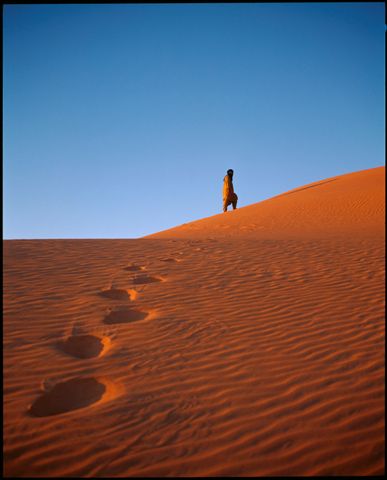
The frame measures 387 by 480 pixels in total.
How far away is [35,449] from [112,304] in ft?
8.89

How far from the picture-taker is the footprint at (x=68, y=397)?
9.75 feet

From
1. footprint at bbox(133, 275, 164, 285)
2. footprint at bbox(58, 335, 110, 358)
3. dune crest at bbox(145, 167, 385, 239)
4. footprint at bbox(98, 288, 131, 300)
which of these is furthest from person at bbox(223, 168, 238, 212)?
footprint at bbox(58, 335, 110, 358)

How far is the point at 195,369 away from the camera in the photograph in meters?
3.49

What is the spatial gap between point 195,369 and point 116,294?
8.63ft

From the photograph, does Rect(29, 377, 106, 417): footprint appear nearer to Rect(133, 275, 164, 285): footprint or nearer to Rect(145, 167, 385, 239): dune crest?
Rect(133, 275, 164, 285): footprint

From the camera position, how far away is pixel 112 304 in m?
5.20

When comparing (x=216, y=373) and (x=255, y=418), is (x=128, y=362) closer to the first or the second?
(x=216, y=373)

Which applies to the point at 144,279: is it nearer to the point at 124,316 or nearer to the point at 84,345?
the point at 124,316

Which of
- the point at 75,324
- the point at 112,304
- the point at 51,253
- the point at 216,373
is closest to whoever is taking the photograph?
the point at 216,373

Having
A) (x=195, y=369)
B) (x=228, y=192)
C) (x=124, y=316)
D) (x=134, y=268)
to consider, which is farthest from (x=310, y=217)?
(x=195, y=369)

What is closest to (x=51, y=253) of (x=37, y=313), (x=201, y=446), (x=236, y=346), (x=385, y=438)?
(x=37, y=313)

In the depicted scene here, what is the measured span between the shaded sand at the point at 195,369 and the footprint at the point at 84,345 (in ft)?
0.05

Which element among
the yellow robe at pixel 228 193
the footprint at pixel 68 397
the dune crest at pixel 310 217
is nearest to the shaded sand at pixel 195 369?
the footprint at pixel 68 397

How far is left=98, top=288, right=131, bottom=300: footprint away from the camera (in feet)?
18.2
